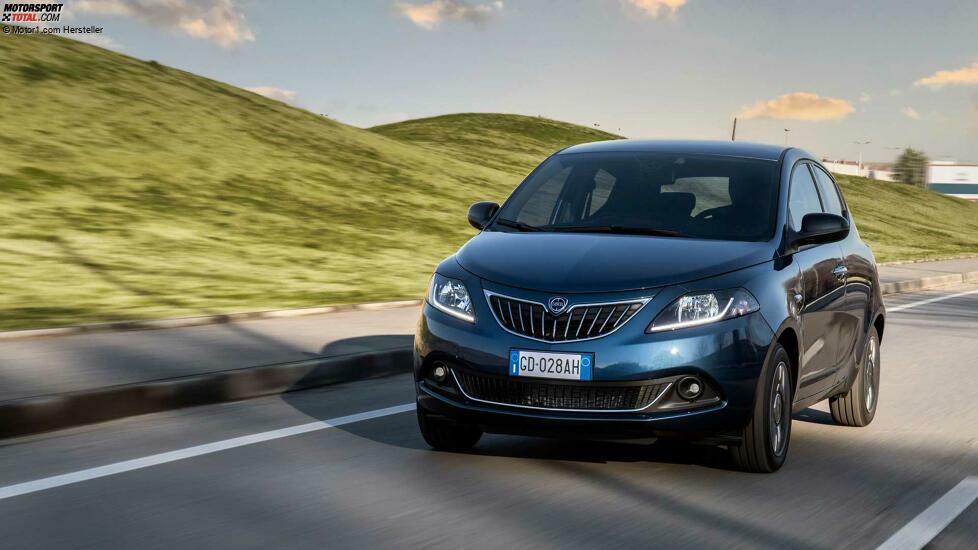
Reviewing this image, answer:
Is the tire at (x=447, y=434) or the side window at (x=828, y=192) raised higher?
the side window at (x=828, y=192)

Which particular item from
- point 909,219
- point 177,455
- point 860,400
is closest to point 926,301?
point 860,400

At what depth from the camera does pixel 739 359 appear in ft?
18.5

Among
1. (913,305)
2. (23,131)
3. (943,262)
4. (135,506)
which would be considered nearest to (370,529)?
(135,506)

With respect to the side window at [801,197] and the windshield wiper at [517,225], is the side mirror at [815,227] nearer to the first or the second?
the side window at [801,197]

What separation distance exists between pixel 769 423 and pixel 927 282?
19.9m

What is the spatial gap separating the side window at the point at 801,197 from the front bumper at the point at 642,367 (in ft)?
4.14

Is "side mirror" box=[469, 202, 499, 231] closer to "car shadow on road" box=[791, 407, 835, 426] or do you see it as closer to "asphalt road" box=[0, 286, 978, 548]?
"asphalt road" box=[0, 286, 978, 548]

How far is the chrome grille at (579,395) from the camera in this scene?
5.56 m

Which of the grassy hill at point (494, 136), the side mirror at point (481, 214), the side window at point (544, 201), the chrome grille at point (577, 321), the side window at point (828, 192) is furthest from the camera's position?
the grassy hill at point (494, 136)

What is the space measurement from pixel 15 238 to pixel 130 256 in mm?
1650

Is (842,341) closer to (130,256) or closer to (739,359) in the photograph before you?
(739,359)

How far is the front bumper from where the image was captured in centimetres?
550

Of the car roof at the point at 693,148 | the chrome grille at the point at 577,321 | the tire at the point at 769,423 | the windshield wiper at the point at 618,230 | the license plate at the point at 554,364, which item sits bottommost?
the tire at the point at 769,423

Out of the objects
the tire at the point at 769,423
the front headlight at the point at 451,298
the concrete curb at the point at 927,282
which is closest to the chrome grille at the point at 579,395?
the front headlight at the point at 451,298
